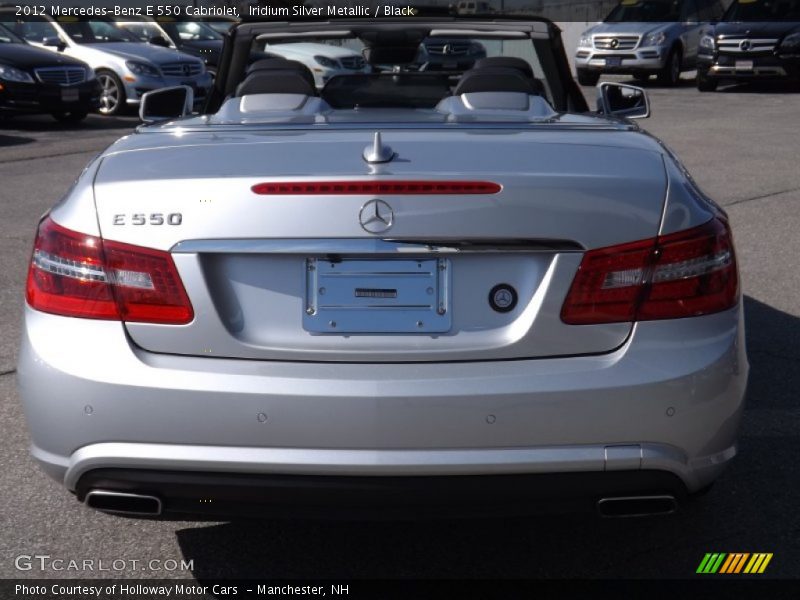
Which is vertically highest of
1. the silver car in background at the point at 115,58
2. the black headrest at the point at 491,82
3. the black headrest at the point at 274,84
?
the black headrest at the point at 491,82

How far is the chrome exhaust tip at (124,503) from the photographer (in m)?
3.15

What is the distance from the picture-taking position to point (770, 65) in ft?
75.0

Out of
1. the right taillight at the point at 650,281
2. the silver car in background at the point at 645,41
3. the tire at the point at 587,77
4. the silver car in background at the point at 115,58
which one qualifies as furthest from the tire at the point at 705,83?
the right taillight at the point at 650,281

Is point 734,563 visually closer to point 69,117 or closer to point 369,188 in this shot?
point 369,188

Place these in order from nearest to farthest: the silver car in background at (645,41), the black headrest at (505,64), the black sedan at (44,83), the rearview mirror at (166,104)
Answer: the black headrest at (505,64) < the rearview mirror at (166,104) < the black sedan at (44,83) < the silver car in background at (645,41)

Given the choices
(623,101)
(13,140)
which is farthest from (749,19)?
(623,101)

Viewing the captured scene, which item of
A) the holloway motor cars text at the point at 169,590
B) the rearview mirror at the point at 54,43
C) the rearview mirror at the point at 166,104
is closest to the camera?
the holloway motor cars text at the point at 169,590

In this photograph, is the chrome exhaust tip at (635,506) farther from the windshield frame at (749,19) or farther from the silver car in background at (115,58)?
the windshield frame at (749,19)

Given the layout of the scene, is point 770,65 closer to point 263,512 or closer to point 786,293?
point 786,293

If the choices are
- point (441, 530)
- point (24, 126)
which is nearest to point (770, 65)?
point (24, 126)

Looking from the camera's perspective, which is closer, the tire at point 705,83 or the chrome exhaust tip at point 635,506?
the chrome exhaust tip at point 635,506

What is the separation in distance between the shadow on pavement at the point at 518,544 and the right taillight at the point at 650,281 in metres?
0.83

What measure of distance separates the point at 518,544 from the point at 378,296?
1170 millimetres

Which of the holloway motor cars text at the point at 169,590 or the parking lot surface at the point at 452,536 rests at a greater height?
the holloway motor cars text at the point at 169,590
